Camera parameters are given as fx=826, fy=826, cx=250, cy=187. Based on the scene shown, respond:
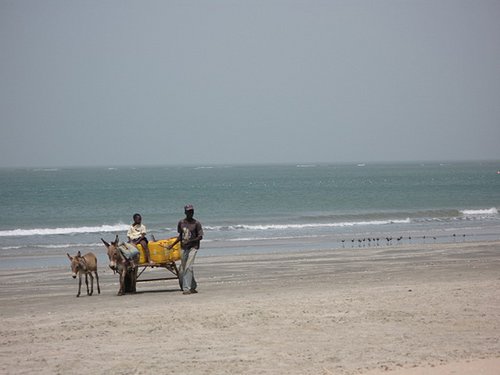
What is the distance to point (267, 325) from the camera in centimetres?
1257

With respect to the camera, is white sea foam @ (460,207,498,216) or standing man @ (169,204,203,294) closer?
standing man @ (169,204,203,294)

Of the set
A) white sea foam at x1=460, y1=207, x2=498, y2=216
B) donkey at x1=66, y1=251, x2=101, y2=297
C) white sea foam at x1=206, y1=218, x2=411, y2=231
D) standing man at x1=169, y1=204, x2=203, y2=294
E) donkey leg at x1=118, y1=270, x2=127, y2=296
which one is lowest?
white sea foam at x1=460, y1=207, x2=498, y2=216

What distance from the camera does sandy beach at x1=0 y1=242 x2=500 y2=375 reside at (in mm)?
10234

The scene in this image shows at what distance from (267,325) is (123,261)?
518 centimetres

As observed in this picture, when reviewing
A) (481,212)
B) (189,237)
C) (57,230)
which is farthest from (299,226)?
(189,237)

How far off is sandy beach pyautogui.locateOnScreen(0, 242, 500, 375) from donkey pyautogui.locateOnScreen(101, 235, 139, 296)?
442 mm

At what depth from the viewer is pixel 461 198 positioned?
248ft

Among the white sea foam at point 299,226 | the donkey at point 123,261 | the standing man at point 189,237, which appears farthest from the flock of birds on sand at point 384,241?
the standing man at point 189,237

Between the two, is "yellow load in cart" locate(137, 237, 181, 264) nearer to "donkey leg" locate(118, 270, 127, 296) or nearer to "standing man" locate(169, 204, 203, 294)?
"donkey leg" locate(118, 270, 127, 296)

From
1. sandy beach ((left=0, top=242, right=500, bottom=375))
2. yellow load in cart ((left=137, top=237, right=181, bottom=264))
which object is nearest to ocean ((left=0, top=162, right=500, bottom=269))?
sandy beach ((left=0, top=242, right=500, bottom=375))

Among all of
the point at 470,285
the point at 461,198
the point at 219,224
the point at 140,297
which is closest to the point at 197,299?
the point at 140,297

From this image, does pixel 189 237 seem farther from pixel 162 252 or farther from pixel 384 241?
pixel 384 241

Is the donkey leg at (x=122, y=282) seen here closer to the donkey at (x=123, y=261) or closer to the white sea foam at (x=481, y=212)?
the donkey at (x=123, y=261)

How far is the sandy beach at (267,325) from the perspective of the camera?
10.2 m
